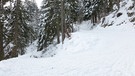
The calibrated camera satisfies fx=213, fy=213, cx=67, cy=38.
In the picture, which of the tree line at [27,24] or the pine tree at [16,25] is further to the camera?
the pine tree at [16,25]

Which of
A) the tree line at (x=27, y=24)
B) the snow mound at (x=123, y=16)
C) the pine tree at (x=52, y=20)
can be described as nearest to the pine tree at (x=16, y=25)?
the tree line at (x=27, y=24)

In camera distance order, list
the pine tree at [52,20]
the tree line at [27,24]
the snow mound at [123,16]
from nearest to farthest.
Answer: the tree line at [27,24] → the pine tree at [52,20] → the snow mound at [123,16]

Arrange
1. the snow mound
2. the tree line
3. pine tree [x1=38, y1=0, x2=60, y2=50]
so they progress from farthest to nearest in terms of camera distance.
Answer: the snow mound, pine tree [x1=38, y1=0, x2=60, y2=50], the tree line

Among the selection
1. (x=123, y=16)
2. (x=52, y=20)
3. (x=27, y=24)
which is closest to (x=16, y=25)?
(x=27, y=24)

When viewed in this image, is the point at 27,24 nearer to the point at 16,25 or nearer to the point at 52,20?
the point at 16,25

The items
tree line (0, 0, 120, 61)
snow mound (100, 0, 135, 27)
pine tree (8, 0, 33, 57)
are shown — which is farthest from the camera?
snow mound (100, 0, 135, 27)

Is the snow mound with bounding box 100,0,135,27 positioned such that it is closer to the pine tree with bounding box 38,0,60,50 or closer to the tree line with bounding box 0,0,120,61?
the tree line with bounding box 0,0,120,61

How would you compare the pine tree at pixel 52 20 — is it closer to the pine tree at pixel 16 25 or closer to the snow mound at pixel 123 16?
the pine tree at pixel 16 25

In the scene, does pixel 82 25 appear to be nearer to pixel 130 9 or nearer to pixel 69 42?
pixel 130 9

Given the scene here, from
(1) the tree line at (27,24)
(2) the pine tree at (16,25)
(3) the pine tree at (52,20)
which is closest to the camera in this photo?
(1) the tree line at (27,24)

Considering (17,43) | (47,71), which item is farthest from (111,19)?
(47,71)

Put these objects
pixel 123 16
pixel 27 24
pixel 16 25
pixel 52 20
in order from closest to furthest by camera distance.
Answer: pixel 16 25 < pixel 27 24 < pixel 52 20 < pixel 123 16

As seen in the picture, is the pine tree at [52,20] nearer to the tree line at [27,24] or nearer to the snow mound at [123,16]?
the tree line at [27,24]

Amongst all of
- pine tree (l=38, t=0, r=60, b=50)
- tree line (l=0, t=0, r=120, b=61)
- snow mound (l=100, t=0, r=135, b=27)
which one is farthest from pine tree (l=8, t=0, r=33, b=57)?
snow mound (l=100, t=0, r=135, b=27)
